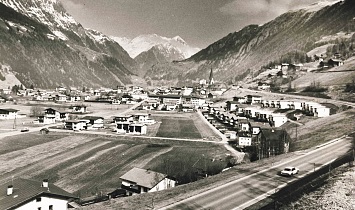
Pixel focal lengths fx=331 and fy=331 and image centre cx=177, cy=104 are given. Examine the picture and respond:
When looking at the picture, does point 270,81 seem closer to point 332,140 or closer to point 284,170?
point 332,140

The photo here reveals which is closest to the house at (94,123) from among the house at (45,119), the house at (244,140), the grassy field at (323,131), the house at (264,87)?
the house at (45,119)

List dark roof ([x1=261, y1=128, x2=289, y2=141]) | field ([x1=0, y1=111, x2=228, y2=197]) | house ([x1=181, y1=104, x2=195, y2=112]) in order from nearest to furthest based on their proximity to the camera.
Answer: field ([x1=0, y1=111, x2=228, y2=197])
dark roof ([x1=261, y1=128, x2=289, y2=141])
house ([x1=181, y1=104, x2=195, y2=112])

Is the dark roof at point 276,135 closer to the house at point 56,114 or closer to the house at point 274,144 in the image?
the house at point 274,144

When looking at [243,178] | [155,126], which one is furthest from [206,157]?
[155,126]

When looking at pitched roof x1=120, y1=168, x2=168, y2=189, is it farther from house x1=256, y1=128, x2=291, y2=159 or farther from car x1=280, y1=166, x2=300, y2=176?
house x1=256, y1=128, x2=291, y2=159

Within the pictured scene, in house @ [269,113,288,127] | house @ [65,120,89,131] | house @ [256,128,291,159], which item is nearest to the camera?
house @ [256,128,291,159]

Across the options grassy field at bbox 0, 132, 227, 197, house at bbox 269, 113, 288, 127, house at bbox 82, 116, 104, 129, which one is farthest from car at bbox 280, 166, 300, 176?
house at bbox 82, 116, 104, 129

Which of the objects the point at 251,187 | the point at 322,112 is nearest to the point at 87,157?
the point at 251,187
